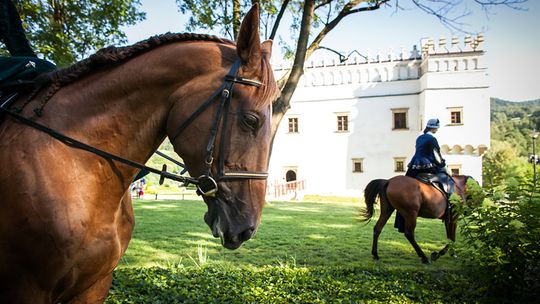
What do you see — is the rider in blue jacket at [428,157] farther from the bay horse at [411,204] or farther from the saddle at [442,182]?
the bay horse at [411,204]

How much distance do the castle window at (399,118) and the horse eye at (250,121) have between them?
1180 inches

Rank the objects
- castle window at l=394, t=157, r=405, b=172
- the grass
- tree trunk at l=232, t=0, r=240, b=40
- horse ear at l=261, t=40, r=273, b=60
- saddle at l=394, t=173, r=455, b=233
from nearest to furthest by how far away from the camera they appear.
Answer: horse ear at l=261, t=40, r=273, b=60
the grass
saddle at l=394, t=173, r=455, b=233
tree trunk at l=232, t=0, r=240, b=40
castle window at l=394, t=157, r=405, b=172

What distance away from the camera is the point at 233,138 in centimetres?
162

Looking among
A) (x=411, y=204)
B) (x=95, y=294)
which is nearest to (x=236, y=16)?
(x=411, y=204)

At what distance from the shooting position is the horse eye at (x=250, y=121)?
1.62 m

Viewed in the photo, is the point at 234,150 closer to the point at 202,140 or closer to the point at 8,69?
the point at 202,140

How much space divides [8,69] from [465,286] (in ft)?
18.3

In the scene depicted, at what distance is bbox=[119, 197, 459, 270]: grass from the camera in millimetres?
6848

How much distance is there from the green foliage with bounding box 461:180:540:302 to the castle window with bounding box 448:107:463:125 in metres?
25.7

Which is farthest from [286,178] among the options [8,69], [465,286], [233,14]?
[8,69]

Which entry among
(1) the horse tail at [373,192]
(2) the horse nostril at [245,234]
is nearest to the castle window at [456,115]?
(1) the horse tail at [373,192]

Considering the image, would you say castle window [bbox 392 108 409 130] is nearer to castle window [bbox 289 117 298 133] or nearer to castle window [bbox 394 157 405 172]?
castle window [bbox 394 157 405 172]

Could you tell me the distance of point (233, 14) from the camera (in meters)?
9.52

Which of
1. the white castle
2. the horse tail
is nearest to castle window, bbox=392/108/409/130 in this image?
the white castle
